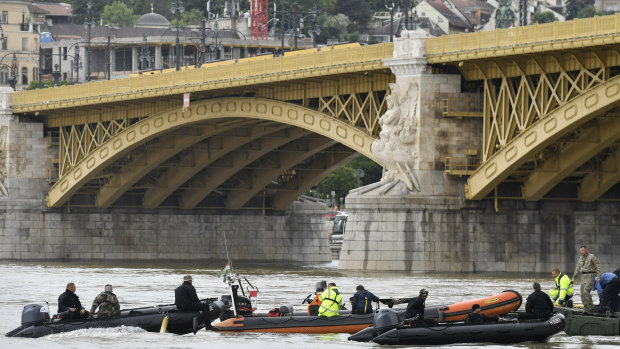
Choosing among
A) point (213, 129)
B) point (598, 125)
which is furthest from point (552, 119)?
point (213, 129)

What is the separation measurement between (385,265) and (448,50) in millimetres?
9305

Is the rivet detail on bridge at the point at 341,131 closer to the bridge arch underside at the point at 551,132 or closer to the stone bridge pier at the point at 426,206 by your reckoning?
the stone bridge pier at the point at 426,206

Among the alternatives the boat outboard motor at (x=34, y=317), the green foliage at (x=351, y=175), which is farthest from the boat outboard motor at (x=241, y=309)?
the green foliage at (x=351, y=175)

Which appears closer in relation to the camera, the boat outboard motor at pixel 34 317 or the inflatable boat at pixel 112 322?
the inflatable boat at pixel 112 322

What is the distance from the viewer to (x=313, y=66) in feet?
244

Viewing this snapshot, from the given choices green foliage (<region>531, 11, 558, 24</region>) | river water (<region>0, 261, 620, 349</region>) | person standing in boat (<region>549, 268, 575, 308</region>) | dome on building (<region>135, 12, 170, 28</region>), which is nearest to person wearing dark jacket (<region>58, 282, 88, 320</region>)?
river water (<region>0, 261, 620, 349</region>)

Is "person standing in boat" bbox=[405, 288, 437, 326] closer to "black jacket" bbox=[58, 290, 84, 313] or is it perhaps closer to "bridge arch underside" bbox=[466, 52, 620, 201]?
"black jacket" bbox=[58, 290, 84, 313]

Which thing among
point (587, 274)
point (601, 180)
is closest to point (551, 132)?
point (601, 180)

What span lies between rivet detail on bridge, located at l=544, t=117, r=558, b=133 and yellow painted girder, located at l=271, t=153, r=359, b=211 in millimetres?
32360

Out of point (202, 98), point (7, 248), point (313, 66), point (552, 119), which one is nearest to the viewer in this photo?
point (552, 119)

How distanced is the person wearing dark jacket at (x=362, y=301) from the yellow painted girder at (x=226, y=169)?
4475cm

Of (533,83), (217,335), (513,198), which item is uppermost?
(533,83)

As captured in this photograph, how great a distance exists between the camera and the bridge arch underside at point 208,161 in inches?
3378

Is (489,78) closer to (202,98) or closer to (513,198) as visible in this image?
(513,198)
